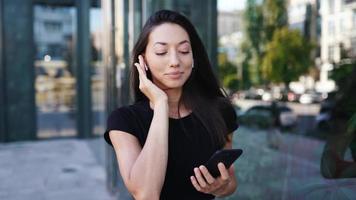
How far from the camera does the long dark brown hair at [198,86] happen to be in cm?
139

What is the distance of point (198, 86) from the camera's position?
60.5 inches

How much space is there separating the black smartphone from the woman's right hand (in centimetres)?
24

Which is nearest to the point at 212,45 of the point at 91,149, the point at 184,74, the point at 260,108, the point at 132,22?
the point at 260,108

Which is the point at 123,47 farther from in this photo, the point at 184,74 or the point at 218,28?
the point at 184,74

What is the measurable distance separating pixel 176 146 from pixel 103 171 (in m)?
6.01

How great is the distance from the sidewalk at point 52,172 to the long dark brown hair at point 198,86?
14.0ft

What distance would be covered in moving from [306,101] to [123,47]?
2.70 m

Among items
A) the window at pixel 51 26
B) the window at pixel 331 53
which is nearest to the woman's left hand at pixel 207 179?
the window at pixel 331 53

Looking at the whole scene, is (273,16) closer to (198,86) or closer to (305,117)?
(305,117)

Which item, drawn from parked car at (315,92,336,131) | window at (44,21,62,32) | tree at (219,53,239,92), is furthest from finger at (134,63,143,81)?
window at (44,21,62,32)

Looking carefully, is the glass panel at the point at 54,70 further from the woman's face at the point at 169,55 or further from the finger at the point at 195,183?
the finger at the point at 195,183

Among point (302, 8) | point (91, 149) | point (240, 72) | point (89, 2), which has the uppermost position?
point (89, 2)

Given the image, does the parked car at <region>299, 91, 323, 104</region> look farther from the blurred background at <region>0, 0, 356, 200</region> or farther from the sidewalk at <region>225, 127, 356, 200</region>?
the sidewalk at <region>225, 127, 356, 200</region>

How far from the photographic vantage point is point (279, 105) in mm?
3777
